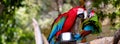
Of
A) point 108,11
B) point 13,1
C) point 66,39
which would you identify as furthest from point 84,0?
point 66,39

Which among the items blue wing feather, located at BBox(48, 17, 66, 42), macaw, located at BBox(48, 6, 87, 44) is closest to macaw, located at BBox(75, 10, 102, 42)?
macaw, located at BBox(48, 6, 87, 44)

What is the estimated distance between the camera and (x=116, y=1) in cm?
328

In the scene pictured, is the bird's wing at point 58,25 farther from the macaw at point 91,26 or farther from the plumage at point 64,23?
the macaw at point 91,26

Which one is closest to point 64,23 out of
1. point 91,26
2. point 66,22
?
point 66,22

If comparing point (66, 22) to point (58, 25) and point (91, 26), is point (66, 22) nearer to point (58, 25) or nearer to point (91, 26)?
point (58, 25)

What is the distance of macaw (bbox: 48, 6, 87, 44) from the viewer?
1.84 metres

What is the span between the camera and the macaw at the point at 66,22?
6.03 feet

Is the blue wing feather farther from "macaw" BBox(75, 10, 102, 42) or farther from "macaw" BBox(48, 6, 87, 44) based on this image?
"macaw" BBox(75, 10, 102, 42)

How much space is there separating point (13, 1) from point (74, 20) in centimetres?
167

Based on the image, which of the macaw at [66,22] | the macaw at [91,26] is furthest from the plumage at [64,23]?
the macaw at [91,26]

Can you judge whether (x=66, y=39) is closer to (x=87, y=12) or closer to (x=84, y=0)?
(x=87, y=12)

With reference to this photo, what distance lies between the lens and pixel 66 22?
1927 millimetres

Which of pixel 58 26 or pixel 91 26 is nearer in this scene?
pixel 91 26

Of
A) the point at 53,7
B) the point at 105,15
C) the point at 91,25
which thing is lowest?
the point at 53,7
